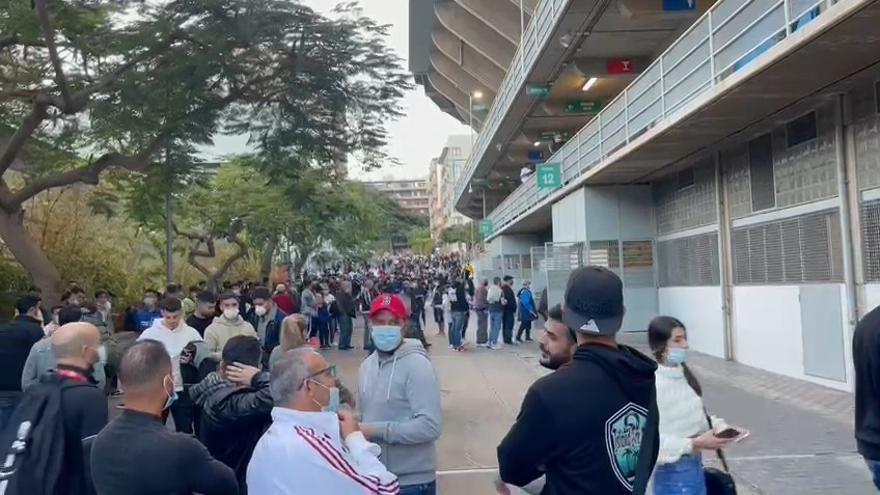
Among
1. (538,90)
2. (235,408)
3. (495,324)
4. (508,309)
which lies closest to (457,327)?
(495,324)

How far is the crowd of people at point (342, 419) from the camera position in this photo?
2.75 meters

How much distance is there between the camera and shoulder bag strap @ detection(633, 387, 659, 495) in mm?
2801

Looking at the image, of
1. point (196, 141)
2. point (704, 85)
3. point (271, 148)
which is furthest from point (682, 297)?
point (196, 141)

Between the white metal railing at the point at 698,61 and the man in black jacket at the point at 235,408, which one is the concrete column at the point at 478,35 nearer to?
the white metal railing at the point at 698,61

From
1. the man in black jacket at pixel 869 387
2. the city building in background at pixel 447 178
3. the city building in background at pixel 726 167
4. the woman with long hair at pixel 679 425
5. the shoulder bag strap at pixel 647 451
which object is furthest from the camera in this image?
the city building in background at pixel 447 178

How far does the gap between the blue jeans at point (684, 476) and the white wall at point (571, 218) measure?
16157 millimetres

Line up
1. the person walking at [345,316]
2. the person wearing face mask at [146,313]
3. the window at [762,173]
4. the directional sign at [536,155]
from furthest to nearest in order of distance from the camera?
the directional sign at [536,155]
the person walking at [345,316]
the window at [762,173]
the person wearing face mask at [146,313]

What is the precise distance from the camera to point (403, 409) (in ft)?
14.7

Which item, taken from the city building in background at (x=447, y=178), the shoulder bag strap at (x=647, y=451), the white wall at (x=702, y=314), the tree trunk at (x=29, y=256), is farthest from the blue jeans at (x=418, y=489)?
the city building in background at (x=447, y=178)

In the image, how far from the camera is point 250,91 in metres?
14.9

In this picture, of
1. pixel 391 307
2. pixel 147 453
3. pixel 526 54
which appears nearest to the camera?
pixel 147 453

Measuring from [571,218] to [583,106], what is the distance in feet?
25.9

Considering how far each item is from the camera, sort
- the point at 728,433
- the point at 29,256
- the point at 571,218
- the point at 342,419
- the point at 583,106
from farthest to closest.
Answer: the point at 583,106
the point at 571,218
the point at 29,256
the point at 728,433
the point at 342,419

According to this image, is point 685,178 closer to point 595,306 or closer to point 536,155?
point 595,306
